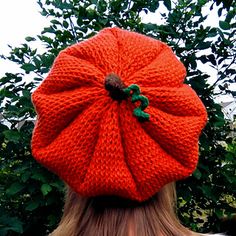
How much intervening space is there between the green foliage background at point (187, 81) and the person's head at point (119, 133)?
1.17 meters

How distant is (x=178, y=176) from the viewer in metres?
1.32

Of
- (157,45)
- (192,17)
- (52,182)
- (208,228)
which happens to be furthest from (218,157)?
(157,45)

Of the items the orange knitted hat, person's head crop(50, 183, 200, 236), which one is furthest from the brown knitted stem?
person's head crop(50, 183, 200, 236)

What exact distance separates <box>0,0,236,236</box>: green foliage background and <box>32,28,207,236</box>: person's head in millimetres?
1169

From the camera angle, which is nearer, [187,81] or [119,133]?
[119,133]

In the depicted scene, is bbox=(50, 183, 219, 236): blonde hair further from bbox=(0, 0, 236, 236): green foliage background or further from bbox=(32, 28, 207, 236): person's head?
bbox=(0, 0, 236, 236): green foliage background

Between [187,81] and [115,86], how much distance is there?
4.96 feet

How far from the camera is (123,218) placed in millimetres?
1312

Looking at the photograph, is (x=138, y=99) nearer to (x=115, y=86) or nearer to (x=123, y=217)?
(x=115, y=86)

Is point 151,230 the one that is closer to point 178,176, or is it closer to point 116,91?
point 178,176

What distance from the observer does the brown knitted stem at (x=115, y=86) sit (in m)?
1.26

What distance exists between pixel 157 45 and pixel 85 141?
365 mm

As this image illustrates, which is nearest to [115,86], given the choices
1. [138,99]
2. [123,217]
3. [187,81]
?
[138,99]

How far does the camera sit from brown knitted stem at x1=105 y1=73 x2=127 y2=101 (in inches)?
49.8
